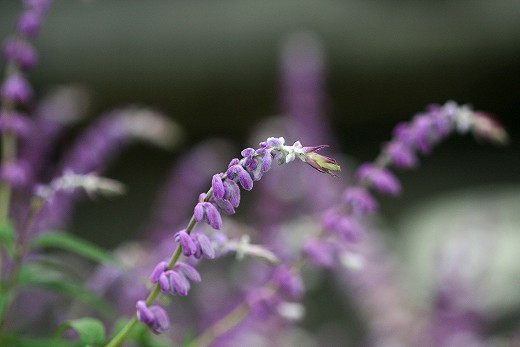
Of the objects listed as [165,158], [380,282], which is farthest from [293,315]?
[165,158]

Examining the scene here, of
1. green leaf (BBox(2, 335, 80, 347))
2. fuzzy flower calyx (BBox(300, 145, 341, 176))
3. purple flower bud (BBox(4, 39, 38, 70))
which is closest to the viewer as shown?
fuzzy flower calyx (BBox(300, 145, 341, 176))

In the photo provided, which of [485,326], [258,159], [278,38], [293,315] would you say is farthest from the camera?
[278,38]

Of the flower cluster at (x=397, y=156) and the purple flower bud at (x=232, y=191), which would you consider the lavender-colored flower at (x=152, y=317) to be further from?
the flower cluster at (x=397, y=156)

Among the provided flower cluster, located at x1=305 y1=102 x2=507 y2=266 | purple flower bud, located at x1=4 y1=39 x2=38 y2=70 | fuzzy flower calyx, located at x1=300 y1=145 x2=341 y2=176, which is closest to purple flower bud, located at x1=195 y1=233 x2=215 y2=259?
fuzzy flower calyx, located at x1=300 y1=145 x2=341 y2=176

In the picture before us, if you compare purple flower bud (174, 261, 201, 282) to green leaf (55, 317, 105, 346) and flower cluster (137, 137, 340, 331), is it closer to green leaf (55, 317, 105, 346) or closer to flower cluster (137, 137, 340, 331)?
flower cluster (137, 137, 340, 331)

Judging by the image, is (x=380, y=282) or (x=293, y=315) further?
(x=380, y=282)

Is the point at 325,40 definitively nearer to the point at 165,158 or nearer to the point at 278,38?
the point at 278,38

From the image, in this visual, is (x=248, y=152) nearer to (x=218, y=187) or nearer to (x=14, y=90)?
(x=218, y=187)
